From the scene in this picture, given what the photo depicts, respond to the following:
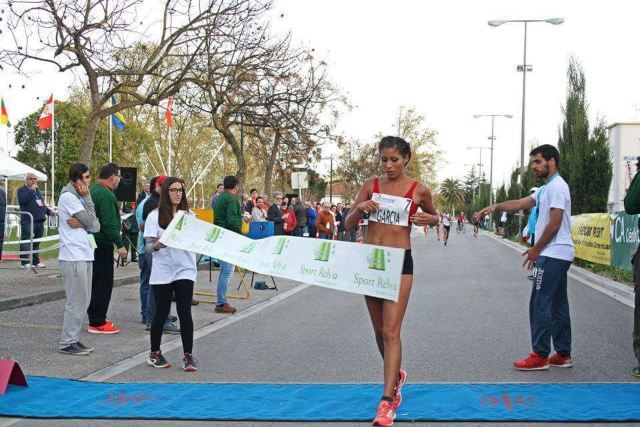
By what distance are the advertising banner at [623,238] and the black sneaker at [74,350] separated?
12.4m

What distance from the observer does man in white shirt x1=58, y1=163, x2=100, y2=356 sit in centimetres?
860

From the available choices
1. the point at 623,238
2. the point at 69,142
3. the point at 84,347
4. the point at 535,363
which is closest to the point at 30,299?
the point at 84,347

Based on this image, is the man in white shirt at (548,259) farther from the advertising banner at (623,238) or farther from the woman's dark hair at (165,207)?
the advertising banner at (623,238)

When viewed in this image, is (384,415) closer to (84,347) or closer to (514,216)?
(84,347)

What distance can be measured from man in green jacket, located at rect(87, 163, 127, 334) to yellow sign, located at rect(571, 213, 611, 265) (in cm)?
1379

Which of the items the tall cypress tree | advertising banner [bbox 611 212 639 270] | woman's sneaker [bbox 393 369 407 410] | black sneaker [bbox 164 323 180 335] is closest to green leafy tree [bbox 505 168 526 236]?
the tall cypress tree

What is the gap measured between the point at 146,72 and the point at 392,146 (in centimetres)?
1385

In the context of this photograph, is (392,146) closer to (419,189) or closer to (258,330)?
(419,189)

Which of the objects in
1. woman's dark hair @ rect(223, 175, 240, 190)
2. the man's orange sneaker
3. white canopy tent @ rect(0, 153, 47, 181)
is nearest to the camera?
the man's orange sneaker

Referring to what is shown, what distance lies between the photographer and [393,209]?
6.10m

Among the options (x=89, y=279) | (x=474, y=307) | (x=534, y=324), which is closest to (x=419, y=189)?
(x=534, y=324)

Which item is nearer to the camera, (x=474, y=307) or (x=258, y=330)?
(x=258, y=330)

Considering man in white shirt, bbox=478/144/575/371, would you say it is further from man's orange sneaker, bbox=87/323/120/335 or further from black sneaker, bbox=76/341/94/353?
man's orange sneaker, bbox=87/323/120/335

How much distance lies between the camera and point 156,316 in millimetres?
7973
